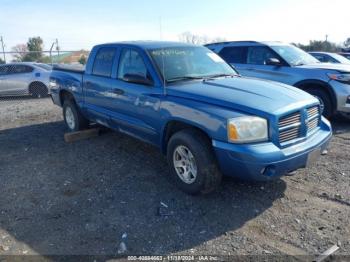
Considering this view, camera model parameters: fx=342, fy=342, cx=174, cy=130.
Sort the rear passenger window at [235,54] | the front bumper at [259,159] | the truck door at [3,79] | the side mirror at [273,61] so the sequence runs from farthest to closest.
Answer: the truck door at [3,79], the rear passenger window at [235,54], the side mirror at [273,61], the front bumper at [259,159]

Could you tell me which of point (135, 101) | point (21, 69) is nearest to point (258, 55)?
point (135, 101)

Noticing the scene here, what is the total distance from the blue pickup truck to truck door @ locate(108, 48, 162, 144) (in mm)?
13

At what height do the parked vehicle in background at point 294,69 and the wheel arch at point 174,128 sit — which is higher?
the parked vehicle in background at point 294,69

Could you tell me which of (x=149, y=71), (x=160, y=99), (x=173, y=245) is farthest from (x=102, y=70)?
A: (x=173, y=245)

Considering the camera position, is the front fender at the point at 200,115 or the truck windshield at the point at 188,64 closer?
the front fender at the point at 200,115

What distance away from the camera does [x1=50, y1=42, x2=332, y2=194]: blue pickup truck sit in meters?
3.48

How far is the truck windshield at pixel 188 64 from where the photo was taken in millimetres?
4504

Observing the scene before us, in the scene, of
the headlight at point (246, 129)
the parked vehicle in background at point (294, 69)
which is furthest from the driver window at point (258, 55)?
the headlight at point (246, 129)

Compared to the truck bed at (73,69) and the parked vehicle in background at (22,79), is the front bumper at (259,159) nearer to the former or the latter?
the truck bed at (73,69)

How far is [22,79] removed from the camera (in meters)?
12.8

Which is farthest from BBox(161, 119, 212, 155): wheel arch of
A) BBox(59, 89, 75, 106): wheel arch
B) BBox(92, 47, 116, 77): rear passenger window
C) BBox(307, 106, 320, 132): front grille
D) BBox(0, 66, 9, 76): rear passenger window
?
BBox(0, 66, 9, 76): rear passenger window

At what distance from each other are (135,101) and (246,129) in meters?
1.83

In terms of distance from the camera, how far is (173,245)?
3.20 metres

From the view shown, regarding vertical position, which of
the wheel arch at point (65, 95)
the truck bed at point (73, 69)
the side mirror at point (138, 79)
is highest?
the truck bed at point (73, 69)
